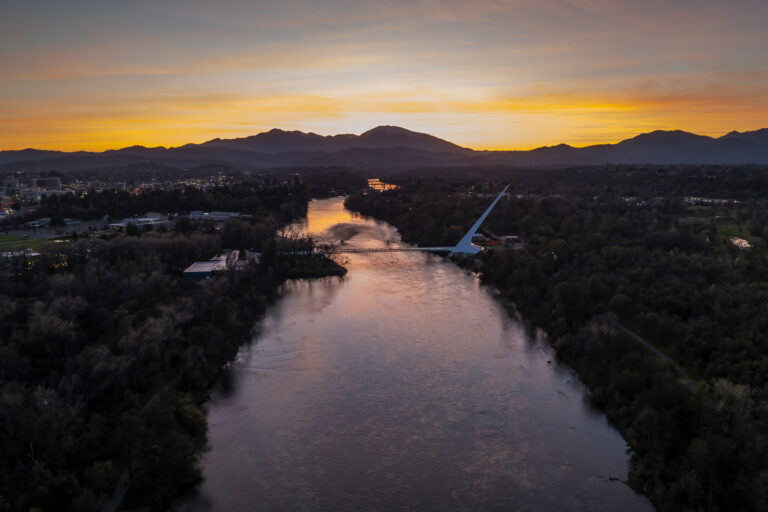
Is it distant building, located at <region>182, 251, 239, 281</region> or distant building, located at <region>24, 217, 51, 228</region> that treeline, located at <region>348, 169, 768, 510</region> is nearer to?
distant building, located at <region>182, 251, 239, 281</region>

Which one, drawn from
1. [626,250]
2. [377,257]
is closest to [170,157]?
[377,257]

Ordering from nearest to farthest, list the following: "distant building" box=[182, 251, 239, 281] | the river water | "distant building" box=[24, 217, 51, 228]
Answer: the river water
"distant building" box=[182, 251, 239, 281]
"distant building" box=[24, 217, 51, 228]

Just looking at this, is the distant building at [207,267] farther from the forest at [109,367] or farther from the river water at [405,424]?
the river water at [405,424]

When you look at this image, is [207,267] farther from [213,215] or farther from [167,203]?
[167,203]

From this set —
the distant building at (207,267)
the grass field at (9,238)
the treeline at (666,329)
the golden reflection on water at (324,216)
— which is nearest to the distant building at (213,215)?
the golden reflection on water at (324,216)

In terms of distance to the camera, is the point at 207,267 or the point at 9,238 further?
the point at 9,238

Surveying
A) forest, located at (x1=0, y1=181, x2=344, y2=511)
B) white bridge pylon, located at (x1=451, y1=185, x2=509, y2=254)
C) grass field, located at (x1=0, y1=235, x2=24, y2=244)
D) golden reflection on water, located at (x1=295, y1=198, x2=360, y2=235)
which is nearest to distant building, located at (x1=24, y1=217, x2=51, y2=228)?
grass field, located at (x1=0, y1=235, x2=24, y2=244)

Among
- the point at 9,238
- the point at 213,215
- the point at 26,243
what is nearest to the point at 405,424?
the point at 26,243
